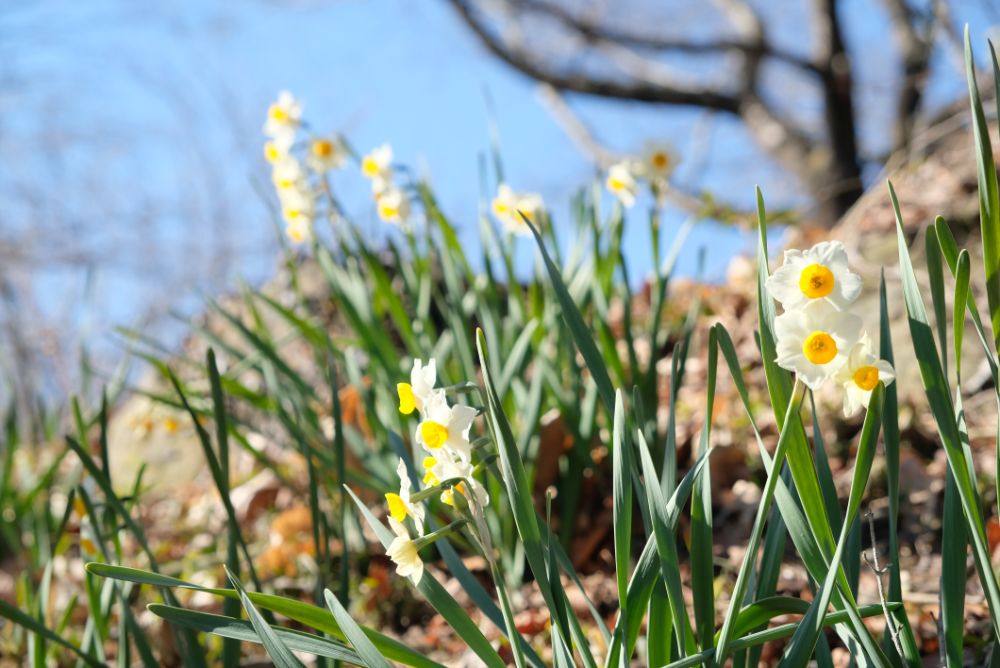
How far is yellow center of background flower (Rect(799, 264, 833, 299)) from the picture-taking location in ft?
2.44

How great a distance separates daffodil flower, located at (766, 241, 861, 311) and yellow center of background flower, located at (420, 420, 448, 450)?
34 cm

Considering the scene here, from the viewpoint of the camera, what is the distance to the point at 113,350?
8203mm

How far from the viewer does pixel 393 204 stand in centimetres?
196

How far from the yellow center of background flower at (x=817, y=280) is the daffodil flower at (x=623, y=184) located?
48.5 inches

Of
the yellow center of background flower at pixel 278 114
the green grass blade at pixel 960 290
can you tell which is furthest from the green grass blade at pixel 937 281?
the yellow center of background flower at pixel 278 114

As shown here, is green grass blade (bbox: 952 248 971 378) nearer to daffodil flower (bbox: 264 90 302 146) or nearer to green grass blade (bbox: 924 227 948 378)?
green grass blade (bbox: 924 227 948 378)

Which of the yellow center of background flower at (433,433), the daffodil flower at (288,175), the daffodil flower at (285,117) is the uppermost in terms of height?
the daffodil flower at (285,117)

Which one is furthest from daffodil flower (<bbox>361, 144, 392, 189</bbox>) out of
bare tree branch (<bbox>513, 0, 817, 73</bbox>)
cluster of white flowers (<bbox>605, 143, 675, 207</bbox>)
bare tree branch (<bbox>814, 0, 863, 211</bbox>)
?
bare tree branch (<bbox>513, 0, 817, 73</bbox>)

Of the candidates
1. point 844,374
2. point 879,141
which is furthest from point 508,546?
point 879,141

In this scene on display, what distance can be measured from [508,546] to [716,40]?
6837 mm

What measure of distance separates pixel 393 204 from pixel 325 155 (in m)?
0.23

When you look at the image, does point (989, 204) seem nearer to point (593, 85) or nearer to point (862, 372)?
point (862, 372)

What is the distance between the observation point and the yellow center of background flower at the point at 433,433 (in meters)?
0.82

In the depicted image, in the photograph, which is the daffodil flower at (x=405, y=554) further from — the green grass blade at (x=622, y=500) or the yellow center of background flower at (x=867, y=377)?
the yellow center of background flower at (x=867, y=377)
